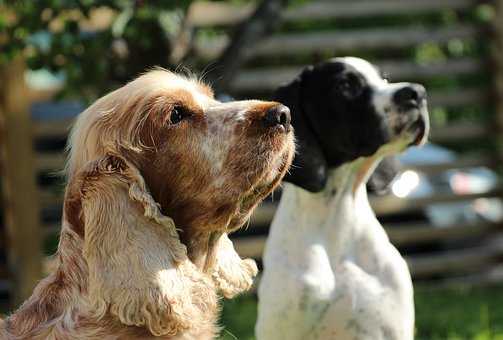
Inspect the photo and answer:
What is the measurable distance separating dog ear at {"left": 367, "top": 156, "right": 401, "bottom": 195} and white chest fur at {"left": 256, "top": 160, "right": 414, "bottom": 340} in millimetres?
389

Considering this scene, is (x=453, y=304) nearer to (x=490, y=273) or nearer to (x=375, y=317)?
(x=490, y=273)

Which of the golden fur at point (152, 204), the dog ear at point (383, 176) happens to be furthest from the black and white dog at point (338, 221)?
the golden fur at point (152, 204)

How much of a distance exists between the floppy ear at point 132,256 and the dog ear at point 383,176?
212 cm

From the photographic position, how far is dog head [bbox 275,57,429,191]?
16.7ft

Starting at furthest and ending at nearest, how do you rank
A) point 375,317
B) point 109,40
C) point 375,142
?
point 109,40, point 375,142, point 375,317

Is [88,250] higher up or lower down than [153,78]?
lower down

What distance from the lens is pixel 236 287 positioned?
391cm

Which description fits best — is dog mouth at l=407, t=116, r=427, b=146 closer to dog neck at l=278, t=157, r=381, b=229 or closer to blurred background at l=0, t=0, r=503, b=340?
dog neck at l=278, t=157, r=381, b=229

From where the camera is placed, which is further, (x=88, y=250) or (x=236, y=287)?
(x=236, y=287)

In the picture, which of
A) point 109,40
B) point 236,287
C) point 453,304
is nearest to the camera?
point 236,287

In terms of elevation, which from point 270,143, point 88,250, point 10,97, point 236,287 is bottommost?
point 10,97

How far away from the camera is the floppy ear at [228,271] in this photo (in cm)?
384

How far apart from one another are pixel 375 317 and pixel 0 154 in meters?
5.11

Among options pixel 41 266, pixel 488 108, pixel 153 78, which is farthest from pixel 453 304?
pixel 153 78
